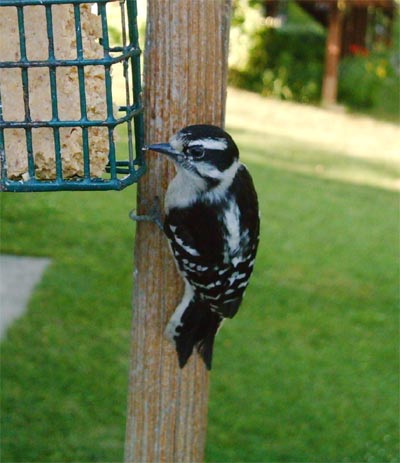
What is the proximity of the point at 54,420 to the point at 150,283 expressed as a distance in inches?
100

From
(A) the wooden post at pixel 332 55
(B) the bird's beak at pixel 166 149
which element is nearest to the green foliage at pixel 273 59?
(A) the wooden post at pixel 332 55

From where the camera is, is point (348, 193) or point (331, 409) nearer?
point (331, 409)

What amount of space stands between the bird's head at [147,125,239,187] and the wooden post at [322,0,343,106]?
14196mm

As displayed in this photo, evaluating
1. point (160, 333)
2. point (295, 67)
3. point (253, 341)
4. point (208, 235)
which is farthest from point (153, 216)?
point (295, 67)

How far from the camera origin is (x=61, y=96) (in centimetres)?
285

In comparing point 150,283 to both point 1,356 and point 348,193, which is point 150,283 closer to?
point 1,356

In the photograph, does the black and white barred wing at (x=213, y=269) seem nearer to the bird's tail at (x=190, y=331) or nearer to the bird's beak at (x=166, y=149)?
the bird's tail at (x=190, y=331)

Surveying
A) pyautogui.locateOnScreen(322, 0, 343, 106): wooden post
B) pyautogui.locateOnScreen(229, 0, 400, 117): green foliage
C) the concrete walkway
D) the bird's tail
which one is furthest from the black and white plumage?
pyautogui.locateOnScreen(229, 0, 400, 117): green foliage

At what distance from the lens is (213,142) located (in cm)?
290

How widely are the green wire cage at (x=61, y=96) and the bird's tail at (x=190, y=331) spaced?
1.66ft

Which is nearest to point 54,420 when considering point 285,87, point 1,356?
point 1,356

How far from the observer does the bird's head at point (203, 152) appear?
2.81 m

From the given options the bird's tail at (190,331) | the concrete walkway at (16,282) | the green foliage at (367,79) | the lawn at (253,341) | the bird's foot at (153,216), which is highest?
the bird's foot at (153,216)

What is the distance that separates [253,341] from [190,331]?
3.35 metres
